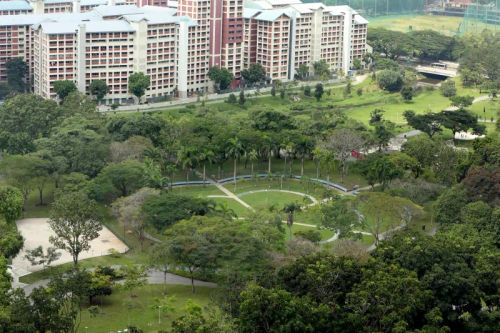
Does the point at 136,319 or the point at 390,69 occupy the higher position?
the point at 390,69

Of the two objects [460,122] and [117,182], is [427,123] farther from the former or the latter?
[117,182]

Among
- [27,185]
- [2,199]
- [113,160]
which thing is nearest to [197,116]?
[113,160]

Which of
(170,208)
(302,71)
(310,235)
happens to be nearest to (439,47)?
(302,71)

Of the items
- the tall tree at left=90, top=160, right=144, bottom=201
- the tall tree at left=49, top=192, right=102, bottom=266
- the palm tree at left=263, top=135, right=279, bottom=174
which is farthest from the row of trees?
the tall tree at left=49, top=192, right=102, bottom=266

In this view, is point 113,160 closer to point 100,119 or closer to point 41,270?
point 100,119

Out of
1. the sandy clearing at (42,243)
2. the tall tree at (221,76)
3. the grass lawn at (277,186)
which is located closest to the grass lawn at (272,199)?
the grass lawn at (277,186)

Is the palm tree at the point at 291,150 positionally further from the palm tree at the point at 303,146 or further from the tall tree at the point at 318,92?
the tall tree at the point at 318,92

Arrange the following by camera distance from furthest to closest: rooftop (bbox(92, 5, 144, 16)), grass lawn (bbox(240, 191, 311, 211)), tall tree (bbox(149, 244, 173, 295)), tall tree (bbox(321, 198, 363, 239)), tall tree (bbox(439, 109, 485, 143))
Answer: rooftop (bbox(92, 5, 144, 16))
tall tree (bbox(439, 109, 485, 143))
grass lawn (bbox(240, 191, 311, 211))
tall tree (bbox(321, 198, 363, 239))
tall tree (bbox(149, 244, 173, 295))

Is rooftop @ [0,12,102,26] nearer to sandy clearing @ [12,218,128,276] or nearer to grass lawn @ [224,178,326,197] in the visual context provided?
grass lawn @ [224,178,326,197]
